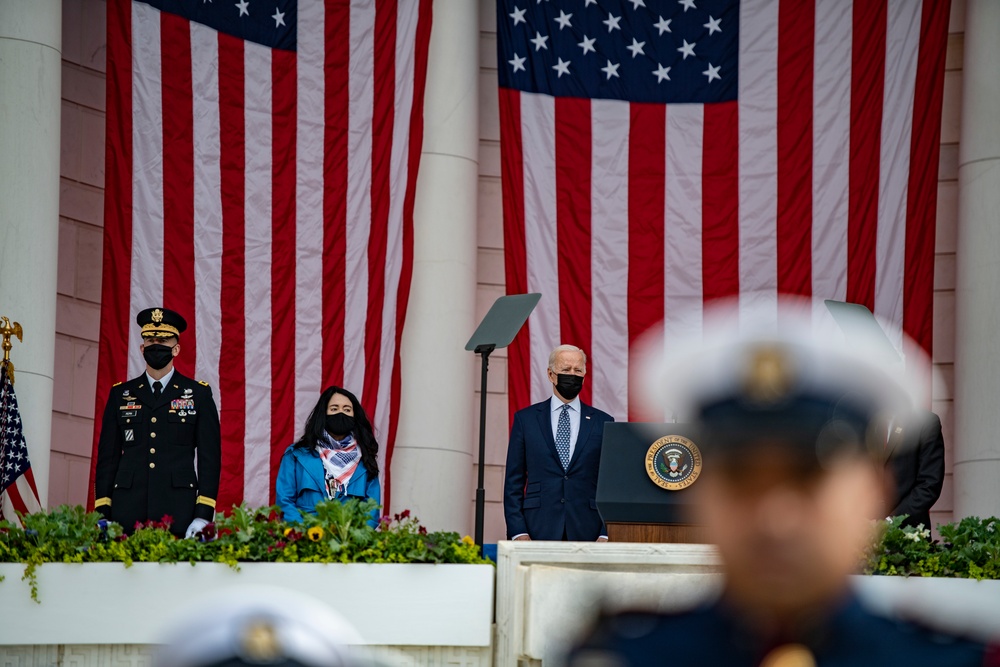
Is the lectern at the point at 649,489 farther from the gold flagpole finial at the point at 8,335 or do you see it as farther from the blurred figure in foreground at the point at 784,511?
the blurred figure in foreground at the point at 784,511

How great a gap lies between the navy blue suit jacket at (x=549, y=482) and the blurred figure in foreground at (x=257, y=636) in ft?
21.8

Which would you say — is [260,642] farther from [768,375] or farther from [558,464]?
[558,464]

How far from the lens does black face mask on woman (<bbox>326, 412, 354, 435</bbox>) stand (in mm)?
7555

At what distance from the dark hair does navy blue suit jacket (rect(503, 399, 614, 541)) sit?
78cm

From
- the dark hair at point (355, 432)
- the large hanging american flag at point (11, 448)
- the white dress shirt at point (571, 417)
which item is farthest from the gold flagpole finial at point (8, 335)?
the white dress shirt at point (571, 417)

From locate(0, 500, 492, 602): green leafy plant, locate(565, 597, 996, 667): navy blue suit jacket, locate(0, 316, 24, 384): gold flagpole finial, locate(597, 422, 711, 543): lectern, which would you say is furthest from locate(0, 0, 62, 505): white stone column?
locate(565, 597, 996, 667): navy blue suit jacket

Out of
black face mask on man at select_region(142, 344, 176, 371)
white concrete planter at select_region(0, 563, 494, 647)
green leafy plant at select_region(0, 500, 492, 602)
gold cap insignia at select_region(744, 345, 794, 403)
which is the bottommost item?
white concrete planter at select_region(0, 563, 494, 647)

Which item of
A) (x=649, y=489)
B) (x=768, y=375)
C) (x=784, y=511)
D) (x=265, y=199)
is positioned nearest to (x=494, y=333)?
(x=649, y=489)

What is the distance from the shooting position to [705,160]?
1173 cm

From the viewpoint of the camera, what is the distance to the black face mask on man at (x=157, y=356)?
7.84 meters

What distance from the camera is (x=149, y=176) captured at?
420 inches

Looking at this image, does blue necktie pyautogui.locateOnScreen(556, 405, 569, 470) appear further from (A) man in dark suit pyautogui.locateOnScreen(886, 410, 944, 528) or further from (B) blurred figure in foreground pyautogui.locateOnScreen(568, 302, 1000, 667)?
(B) blurred figure in foreground pyautogui.locateOnScreen(568, 302, 1000, 667)

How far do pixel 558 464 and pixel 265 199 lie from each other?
429 cm

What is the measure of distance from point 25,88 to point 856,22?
251 inches
